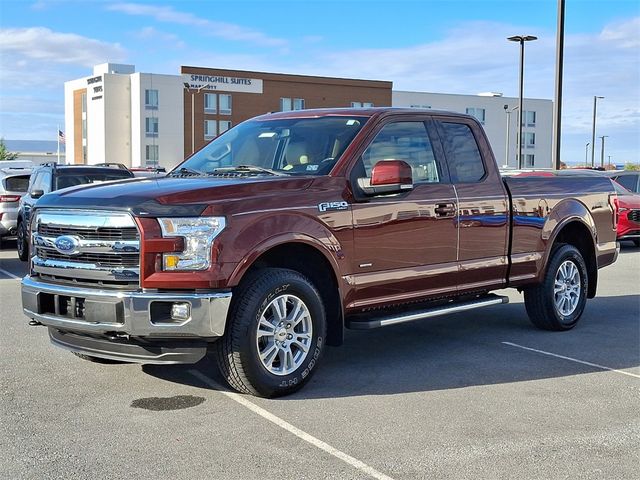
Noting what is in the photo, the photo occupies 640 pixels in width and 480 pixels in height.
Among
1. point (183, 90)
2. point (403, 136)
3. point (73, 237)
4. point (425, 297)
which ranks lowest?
point (425, 297)

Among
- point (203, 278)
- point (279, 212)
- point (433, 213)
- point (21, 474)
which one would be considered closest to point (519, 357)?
Answer: point (433, 213)

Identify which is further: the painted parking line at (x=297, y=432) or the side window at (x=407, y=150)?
the side window at (x=407, y=150)

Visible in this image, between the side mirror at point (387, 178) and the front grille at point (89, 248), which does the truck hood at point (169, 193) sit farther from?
the side mirror at point (387, 178)

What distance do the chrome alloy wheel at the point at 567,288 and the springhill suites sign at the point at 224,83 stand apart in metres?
65.2

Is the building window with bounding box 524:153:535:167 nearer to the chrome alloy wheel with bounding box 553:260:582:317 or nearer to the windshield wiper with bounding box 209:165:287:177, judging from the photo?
the chrome alloy wheel with bounding box 553:260:582:317

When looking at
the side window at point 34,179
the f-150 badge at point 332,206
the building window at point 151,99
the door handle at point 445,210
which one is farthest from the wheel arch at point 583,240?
the building window at point 151,99

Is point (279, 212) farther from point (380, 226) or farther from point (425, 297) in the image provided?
point (425, 297)

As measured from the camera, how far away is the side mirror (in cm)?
602

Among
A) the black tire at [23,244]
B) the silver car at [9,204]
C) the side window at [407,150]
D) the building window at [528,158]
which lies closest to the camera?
the side window at [407,150]

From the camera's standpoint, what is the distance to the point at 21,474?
412 cm

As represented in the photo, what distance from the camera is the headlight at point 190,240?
512 centimetres

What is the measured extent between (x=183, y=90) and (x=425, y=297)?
67045 mm

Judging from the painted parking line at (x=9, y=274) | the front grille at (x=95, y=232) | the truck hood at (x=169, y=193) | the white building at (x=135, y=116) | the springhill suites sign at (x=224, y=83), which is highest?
the springhill suites sign at (x=224, y=83)

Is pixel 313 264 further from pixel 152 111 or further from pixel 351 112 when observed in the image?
pixel 152 111
